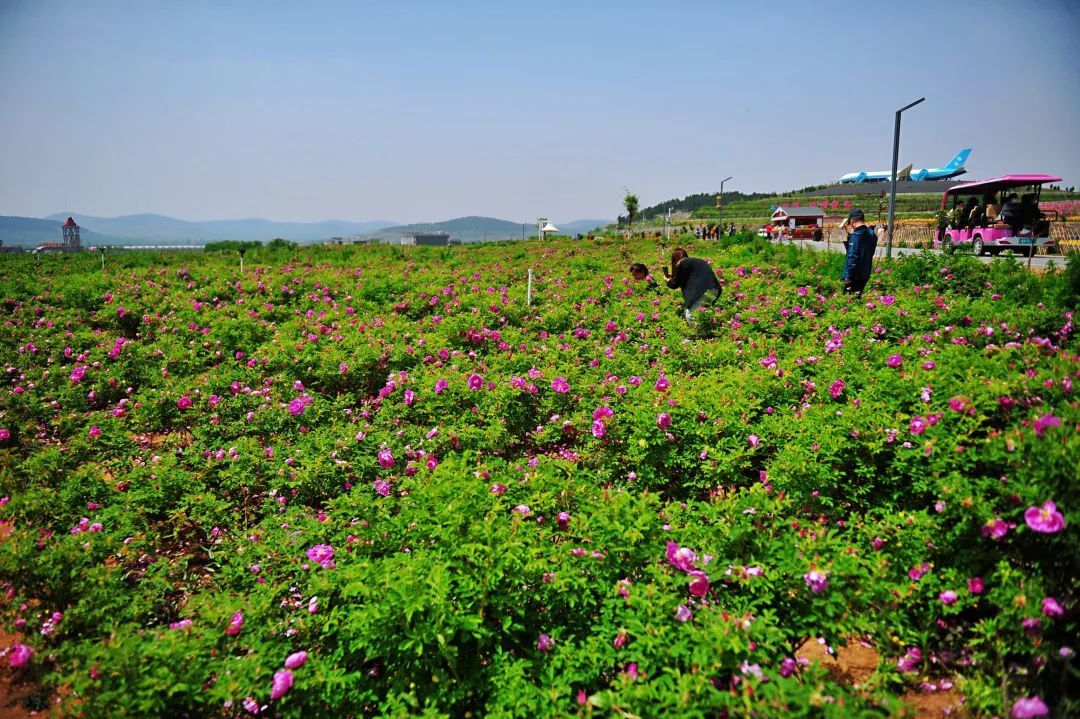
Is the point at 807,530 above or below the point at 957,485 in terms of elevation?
below

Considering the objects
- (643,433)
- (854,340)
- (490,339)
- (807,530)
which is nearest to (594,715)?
(807,530)

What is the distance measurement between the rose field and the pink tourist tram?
13.3 meters

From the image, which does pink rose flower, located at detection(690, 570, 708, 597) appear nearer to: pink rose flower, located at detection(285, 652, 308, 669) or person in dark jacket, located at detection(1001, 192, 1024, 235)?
pink rose flower, located at detection(285, 652, 308, 669)

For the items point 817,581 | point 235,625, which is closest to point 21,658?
point 235,625

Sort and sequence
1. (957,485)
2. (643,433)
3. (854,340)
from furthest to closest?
(854,340) < (643,433) < (957,485)

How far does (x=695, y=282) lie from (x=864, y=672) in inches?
217

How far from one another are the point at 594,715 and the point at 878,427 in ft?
7.62

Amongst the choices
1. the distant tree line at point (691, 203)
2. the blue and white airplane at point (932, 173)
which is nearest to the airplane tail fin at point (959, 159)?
the blue and white airplane at point (932, 173)

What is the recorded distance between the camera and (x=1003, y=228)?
52.3ft

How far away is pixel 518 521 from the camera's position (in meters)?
2.59

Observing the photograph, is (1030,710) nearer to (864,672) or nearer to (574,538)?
(864,672)

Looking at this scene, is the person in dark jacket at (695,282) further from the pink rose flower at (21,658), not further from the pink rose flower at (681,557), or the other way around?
the pink rose flower at (21,658)

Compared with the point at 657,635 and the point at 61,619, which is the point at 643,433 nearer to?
the point at 657,635

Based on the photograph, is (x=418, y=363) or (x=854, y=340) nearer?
(x=854, y=340)
